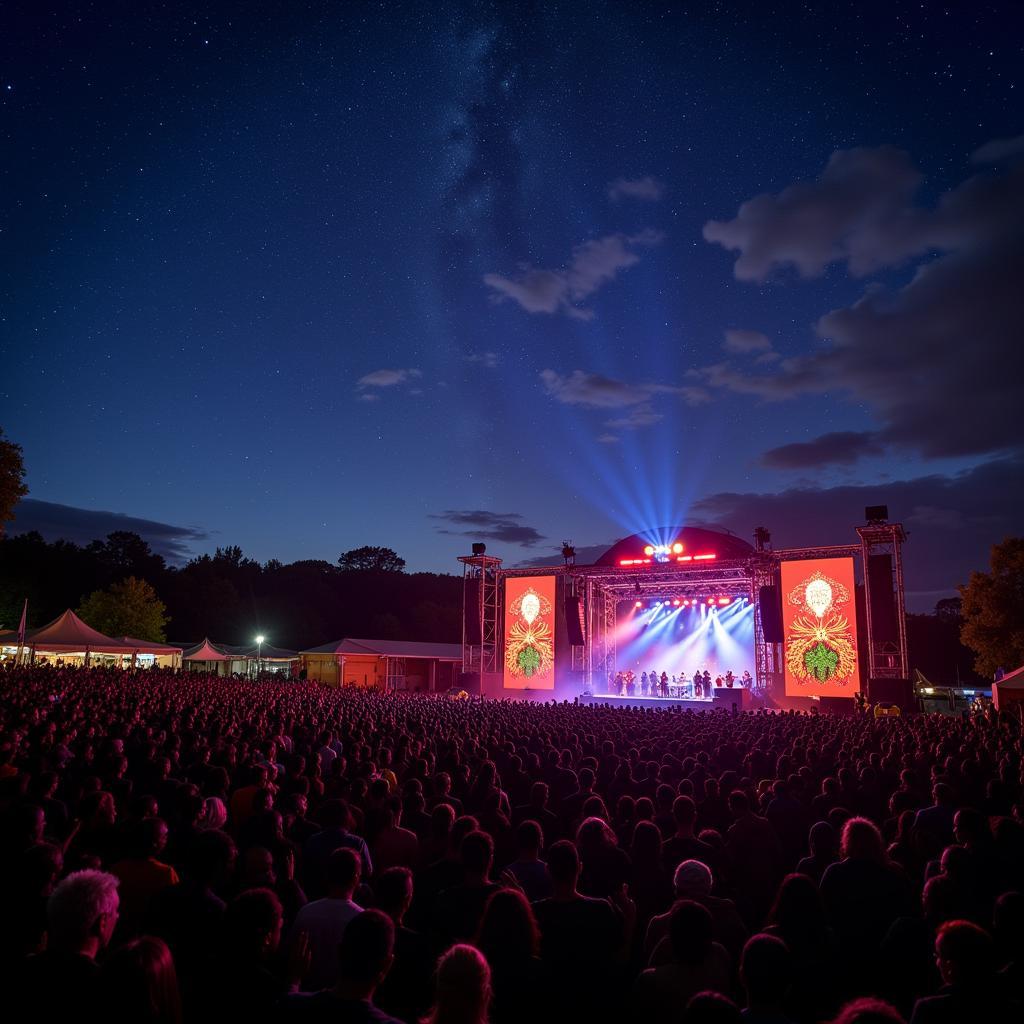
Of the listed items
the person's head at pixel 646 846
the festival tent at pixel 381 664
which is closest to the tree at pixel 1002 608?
the festival tent at pixel 381 664

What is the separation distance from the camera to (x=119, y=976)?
7.11 ft

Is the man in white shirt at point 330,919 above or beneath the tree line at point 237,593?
beneath

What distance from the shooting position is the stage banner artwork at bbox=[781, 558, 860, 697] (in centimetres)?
2661

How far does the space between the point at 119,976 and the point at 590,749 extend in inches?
391

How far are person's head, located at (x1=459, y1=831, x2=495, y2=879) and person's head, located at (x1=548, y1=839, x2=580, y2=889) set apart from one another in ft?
1.63

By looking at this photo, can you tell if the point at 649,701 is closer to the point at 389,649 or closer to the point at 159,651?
the point at 389,649

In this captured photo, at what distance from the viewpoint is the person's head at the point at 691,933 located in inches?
114

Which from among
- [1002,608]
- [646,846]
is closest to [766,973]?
[646,846]

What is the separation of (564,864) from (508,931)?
643mm

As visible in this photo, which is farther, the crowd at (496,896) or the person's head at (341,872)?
the person's head at (341,872)

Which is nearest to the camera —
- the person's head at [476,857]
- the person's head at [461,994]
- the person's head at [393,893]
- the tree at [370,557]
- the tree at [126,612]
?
the person's head at [461,994]

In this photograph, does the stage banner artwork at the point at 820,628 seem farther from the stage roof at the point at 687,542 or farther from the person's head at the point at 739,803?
the person's head at the point at 739,803

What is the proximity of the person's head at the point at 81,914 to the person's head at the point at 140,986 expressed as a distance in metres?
0.39

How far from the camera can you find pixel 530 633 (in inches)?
1357
